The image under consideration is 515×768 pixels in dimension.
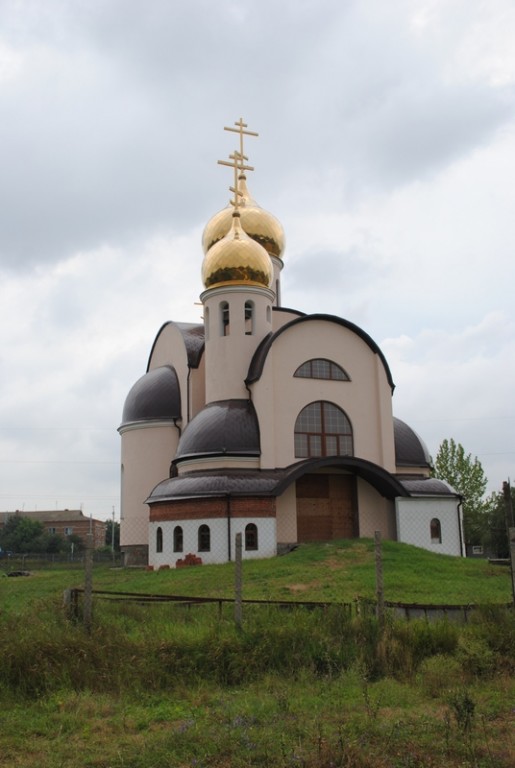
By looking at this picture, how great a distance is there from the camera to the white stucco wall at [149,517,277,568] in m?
20.8

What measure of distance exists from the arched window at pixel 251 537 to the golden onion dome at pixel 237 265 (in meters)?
7.76

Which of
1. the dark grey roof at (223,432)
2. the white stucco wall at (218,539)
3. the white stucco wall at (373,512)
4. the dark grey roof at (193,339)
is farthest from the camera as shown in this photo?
the dark grey roof at (193,339)

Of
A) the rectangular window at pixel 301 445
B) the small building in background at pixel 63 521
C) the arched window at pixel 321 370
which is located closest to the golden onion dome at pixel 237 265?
the arched window at pixel 321 370

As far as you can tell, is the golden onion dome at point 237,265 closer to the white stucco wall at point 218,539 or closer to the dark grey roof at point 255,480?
the dark grey roof at point 255,480

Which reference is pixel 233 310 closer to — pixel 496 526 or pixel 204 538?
pixel 204 538

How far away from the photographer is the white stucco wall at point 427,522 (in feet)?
75.7

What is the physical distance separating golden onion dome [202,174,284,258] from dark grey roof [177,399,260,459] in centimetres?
849

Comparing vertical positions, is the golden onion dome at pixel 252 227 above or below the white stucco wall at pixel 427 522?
above

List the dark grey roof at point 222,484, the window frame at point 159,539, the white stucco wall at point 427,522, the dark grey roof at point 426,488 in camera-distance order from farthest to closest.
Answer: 1. the dark grey roof at point 426,488
2. the white stucco wall at point 427,522
3. the window frame at point 159,539
4. the dark grey roof at point 222,484

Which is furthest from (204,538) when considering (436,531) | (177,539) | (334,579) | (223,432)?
(436,531)

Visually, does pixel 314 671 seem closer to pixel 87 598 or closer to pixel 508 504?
pixel 87 598

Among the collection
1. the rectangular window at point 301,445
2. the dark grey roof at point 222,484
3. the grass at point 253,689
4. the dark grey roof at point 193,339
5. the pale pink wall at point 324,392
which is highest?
the dark grey roof at point 193,339

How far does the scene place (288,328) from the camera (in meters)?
23.6

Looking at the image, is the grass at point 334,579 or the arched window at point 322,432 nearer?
the grass at point 334,579
